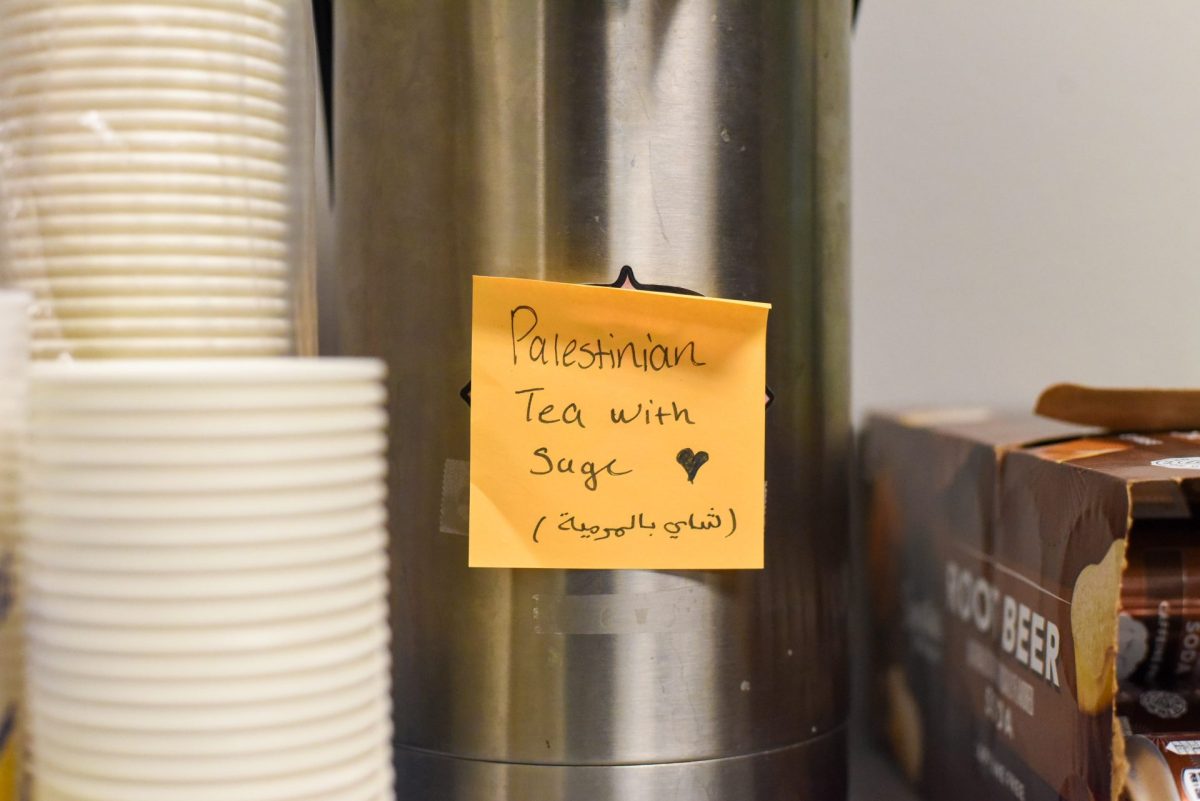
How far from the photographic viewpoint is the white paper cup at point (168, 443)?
38 centimetres

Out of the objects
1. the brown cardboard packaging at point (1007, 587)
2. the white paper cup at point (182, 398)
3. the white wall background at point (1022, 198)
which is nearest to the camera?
the white paper cup at point (182, 398)

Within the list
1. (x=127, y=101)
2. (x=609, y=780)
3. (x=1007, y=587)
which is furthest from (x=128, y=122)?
(x=1007, y=587)

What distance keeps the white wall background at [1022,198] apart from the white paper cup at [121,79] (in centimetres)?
55

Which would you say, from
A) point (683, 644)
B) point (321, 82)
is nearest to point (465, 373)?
point (683, 644)

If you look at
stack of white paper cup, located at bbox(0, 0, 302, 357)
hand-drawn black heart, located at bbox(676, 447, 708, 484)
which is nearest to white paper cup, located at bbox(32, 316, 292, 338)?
stack of white paper cup, located at bbox(0, 0, 302, 357)

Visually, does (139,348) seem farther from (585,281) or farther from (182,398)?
(585,281)

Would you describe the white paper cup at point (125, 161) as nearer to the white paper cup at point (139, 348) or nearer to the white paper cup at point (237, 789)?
the white paper cup at point (139, 348)

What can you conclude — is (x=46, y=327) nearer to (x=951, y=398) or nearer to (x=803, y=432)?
(x=803, y=432)

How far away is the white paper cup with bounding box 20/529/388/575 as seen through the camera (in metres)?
0.38

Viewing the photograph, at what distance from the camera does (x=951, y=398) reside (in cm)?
90

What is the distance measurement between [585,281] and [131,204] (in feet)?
0.66

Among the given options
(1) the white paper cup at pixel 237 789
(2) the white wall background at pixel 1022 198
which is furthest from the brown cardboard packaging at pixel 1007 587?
(1) the white paper cup at pixel 237 789

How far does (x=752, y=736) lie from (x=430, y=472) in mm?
208

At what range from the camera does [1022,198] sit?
884mm
